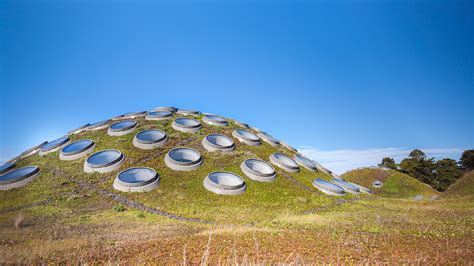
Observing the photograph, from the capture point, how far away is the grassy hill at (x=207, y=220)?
9.30 m

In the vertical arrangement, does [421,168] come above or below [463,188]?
above

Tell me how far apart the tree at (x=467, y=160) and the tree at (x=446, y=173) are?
1860mm

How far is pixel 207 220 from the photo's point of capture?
2370 centimetres

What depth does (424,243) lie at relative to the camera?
37.7 ft

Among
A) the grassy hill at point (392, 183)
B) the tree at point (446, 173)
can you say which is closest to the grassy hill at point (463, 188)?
the grassy hill at point (392, 183)

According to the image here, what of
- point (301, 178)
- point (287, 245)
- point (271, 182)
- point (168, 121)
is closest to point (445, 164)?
point (301, 178)

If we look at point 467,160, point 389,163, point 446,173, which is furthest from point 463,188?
point 389,163

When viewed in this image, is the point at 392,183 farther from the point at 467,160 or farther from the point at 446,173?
the point at 467,160

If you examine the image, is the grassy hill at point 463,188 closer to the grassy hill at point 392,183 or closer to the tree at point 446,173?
the grassy hill at point 392,183

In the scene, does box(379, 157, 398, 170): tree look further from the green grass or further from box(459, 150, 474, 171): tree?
the green grass

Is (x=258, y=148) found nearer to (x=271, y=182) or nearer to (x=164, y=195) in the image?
(x=271, y=182)

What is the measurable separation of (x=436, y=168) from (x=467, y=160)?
7.99 m

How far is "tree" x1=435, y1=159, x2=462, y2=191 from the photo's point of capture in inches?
2938

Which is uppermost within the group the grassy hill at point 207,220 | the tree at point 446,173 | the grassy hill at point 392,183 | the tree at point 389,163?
the tree at point 389,163
